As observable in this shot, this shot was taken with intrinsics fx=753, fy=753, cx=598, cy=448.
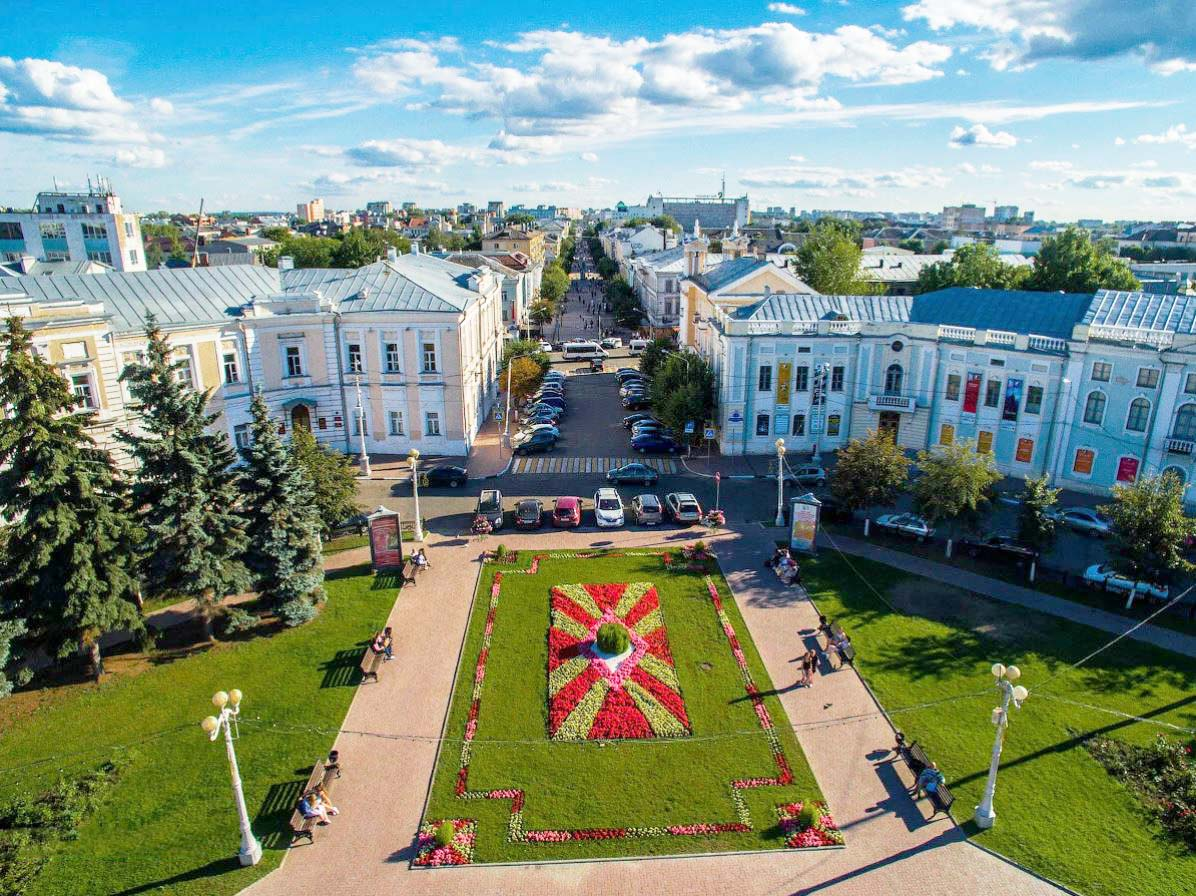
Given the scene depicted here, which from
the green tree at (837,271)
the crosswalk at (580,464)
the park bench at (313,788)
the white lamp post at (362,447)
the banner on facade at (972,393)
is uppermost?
the green tree at (837,271)

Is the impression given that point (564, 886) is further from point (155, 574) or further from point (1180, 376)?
point (1180, 376)

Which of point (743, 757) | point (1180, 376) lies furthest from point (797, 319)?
point (743, 757)

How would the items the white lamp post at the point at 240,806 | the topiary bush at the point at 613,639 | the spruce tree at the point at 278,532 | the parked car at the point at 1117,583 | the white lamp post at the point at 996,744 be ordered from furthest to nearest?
1. the parked car at the point at 1117,583
2. the spruce tree at the point at 278,532
3. the topiary bush at the point at 613,639
4. the white lamp post at the point at 996,744
5. the white lamp post at the point at 240,806

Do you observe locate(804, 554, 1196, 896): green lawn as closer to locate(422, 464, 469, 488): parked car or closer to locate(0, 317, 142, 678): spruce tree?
locate(422, 464, 469, 488): parked car

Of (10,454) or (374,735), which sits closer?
(374,735)

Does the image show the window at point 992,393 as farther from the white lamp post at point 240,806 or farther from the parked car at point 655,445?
the white lamp post at point 240,806

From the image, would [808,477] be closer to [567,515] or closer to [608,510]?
[608,510]

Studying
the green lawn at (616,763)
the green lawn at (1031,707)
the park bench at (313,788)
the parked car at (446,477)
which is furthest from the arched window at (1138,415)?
the park bench at (313,788)

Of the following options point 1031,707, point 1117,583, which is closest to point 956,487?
point 1117,583
